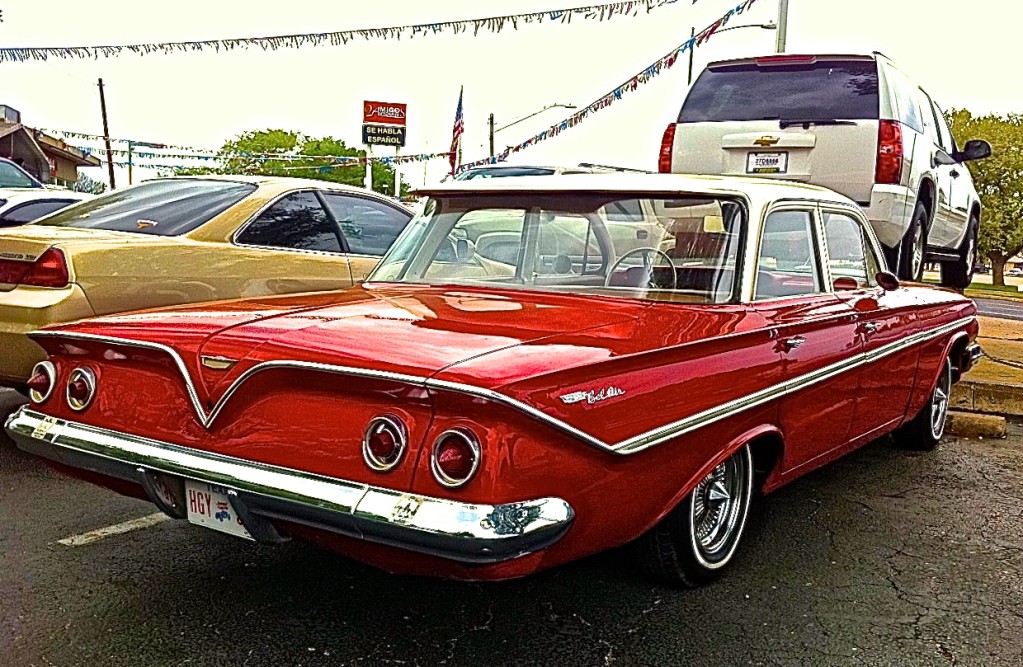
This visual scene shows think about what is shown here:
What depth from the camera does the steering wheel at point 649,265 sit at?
3.76 metres

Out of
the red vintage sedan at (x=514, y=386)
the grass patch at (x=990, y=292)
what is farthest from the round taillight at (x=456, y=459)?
the grass patch at (x=990, y=292)

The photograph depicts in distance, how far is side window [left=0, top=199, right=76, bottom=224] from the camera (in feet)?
26.0

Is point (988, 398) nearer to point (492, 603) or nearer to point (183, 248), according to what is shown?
point (492, 603)

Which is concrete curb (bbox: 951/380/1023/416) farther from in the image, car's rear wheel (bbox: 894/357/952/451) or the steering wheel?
the steering wheel

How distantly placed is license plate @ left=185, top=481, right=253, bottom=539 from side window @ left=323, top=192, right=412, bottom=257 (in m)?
3.49

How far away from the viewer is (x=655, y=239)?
12.8 ft

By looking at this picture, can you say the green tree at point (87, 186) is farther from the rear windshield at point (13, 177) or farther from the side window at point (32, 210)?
the side window at point (32, 210)

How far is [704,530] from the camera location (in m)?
3.58

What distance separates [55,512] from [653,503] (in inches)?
102

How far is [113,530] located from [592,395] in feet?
7.44

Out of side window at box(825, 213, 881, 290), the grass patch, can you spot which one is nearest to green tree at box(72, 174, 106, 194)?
the grass patch

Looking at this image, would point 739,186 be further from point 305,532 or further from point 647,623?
point 305,532

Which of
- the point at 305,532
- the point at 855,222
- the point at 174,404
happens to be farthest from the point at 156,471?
the point at 855,222

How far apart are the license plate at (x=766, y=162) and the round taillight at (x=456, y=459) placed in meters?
5.27
